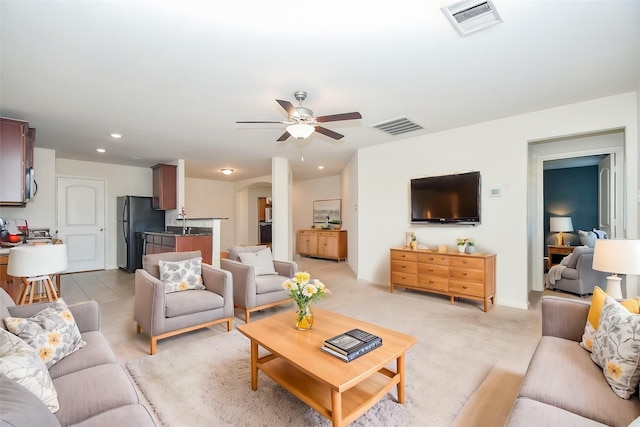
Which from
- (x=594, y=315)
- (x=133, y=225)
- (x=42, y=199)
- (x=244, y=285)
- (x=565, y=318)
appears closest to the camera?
(x=594, y=315)

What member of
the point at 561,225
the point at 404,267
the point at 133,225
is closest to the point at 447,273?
the point at 404,267

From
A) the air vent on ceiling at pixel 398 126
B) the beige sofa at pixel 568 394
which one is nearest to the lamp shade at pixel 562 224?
the air vent on ceiling at pixel 398 126

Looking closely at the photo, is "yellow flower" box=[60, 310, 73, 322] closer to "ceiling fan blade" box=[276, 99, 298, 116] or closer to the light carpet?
the light carpet

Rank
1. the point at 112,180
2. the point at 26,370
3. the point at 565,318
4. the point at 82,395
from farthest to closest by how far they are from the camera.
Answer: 1. the point at 112,180
2. the point at 565,318
3. the point at 82,395
4. the point at 26,370

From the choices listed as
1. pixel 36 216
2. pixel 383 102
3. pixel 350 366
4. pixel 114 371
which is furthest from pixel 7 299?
pixel 36 216

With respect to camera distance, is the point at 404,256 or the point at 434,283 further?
the point at 404,256

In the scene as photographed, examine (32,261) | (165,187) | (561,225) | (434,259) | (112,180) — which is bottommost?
(434,259)

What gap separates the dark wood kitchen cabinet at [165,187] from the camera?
6375 millimetres

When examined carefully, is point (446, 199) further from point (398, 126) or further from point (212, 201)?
point (212, 201)

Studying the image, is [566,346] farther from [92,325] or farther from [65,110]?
[65,110]

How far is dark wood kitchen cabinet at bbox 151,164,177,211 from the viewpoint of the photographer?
638 cm

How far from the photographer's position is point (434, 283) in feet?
13.8

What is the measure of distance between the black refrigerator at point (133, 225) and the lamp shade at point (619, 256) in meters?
6.96

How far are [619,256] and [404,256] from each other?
262cm
